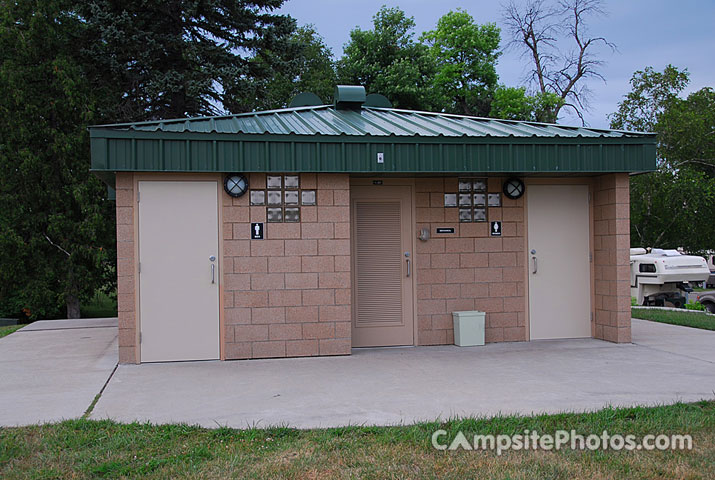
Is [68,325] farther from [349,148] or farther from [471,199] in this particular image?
[471,199]

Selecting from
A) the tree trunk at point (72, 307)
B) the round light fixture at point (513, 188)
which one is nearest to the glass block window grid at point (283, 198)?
the round light fixture at point (513, 188)

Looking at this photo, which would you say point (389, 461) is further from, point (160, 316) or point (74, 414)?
point (160, 316)

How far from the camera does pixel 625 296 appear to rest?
8852 millimetres

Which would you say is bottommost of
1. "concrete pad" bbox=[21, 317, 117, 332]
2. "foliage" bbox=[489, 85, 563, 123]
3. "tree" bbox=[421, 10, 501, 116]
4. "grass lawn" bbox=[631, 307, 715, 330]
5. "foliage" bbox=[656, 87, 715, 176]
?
"concrete pad" bbox=[21, 317, 117, 332]

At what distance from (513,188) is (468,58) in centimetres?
2774

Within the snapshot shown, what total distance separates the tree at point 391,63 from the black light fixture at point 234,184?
2064 cm

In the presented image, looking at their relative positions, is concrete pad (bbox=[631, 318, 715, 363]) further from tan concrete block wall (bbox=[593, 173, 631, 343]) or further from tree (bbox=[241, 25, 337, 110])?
tree (bbox=[241, 25, 337, 110])

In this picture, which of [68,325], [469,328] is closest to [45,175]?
[68,325]

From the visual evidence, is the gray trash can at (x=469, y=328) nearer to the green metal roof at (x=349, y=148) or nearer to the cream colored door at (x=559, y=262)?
the cream colored door at (x=559, y=262)

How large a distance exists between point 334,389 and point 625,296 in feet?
15.5

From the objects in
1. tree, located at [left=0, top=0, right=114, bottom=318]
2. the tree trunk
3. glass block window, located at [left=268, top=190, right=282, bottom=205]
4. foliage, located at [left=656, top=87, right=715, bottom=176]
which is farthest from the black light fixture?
foliage, located at [left=656, top=87, right=715, bottom=176]

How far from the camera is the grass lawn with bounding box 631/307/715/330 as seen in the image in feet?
35.9

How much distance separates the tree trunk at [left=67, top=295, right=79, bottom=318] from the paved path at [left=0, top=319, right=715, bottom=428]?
712 cm

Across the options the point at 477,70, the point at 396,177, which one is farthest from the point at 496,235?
the point at 477,70
